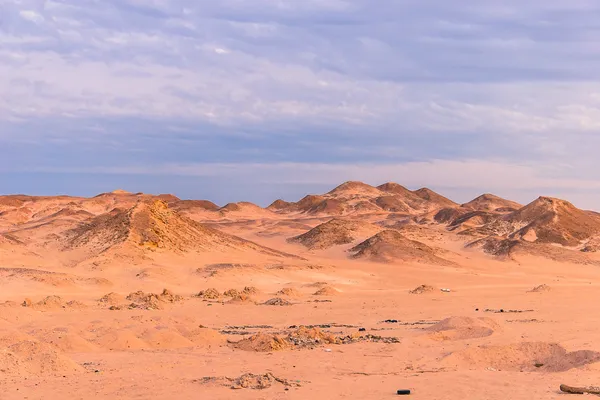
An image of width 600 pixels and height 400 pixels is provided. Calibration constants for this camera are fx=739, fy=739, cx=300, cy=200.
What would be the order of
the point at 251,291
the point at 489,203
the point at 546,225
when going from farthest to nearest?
the point at 489,203, the point at 546,225, the point at 251,291

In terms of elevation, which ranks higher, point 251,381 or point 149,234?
point 149,234

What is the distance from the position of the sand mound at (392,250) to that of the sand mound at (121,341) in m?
36.9

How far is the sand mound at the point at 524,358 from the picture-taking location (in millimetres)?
14735

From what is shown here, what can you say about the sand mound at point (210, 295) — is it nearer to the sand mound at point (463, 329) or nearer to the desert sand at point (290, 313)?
the desert sand at point (290, 313)

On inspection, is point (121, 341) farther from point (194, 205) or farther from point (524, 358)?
point (194, 205)

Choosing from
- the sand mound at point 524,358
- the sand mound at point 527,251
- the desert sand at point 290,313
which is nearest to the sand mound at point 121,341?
the desert sand at point 290,313

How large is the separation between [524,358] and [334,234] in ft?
162

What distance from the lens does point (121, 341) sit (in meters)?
18.1

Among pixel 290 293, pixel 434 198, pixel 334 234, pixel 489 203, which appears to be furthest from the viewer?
pixel 434 198

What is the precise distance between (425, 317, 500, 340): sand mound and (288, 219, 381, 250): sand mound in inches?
1669

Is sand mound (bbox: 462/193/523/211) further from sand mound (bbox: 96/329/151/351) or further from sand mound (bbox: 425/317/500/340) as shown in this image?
sand mound (bbox: 96/329/151/351)

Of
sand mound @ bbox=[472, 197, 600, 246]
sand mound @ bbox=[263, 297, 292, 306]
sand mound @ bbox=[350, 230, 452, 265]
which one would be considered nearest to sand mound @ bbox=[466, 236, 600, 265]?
sand mound @ bbox=[472, 197, 600, 246]

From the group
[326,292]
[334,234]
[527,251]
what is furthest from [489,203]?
[326,292]

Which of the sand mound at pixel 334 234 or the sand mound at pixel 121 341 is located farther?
the sand mound at pixel 334 234
